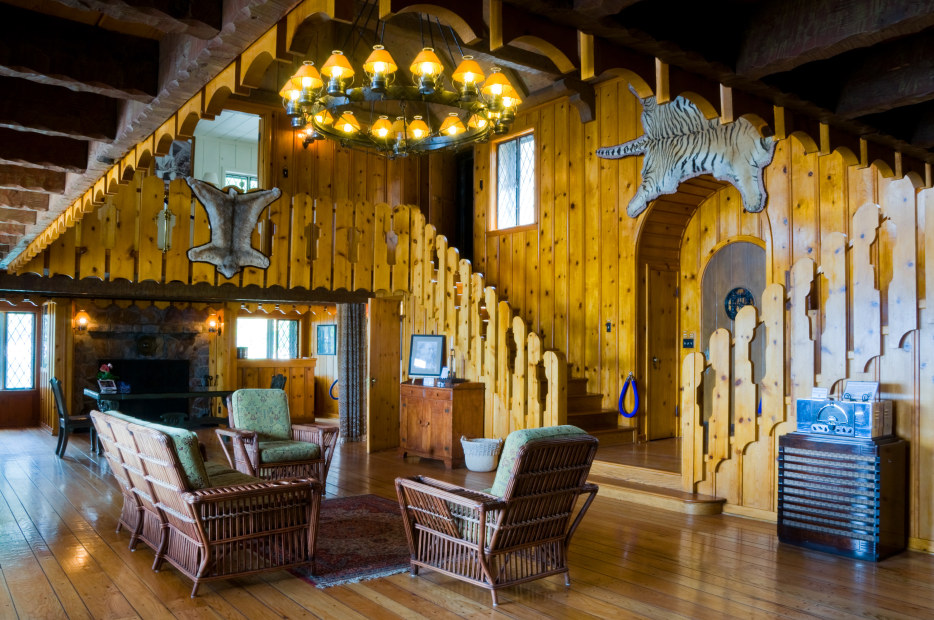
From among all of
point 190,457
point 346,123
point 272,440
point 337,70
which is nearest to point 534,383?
point 272,440

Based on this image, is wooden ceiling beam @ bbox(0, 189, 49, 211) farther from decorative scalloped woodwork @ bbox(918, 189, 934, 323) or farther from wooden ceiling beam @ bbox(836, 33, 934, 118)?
Answer: decorative scalloped woodwork @ bbox(918, 189, 934, 323)

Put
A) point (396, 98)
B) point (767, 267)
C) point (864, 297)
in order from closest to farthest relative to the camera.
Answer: point (864, 297), point (396, 98), point (767, 267)

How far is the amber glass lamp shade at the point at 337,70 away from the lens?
188 inches

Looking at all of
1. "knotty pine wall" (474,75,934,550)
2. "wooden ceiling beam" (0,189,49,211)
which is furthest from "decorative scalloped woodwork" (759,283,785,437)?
"wooden ceiling beam" (0,189,49,211)

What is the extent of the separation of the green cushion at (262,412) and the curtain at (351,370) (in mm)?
3711

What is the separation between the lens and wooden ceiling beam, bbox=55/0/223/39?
77.9 inches

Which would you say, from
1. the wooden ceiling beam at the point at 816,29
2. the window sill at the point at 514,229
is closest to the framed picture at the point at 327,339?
the window sill at the point at 514,229

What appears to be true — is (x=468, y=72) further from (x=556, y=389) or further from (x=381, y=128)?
(x=556, y=389)

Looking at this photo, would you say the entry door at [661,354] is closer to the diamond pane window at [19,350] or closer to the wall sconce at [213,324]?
the wall sconce at [213,324]

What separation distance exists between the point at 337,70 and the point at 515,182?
5912 mm

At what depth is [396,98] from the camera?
6.23 m

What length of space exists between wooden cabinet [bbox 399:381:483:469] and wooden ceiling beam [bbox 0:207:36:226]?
4669 mm

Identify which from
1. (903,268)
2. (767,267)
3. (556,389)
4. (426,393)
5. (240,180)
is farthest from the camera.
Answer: (240,180)

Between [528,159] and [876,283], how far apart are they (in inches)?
225
